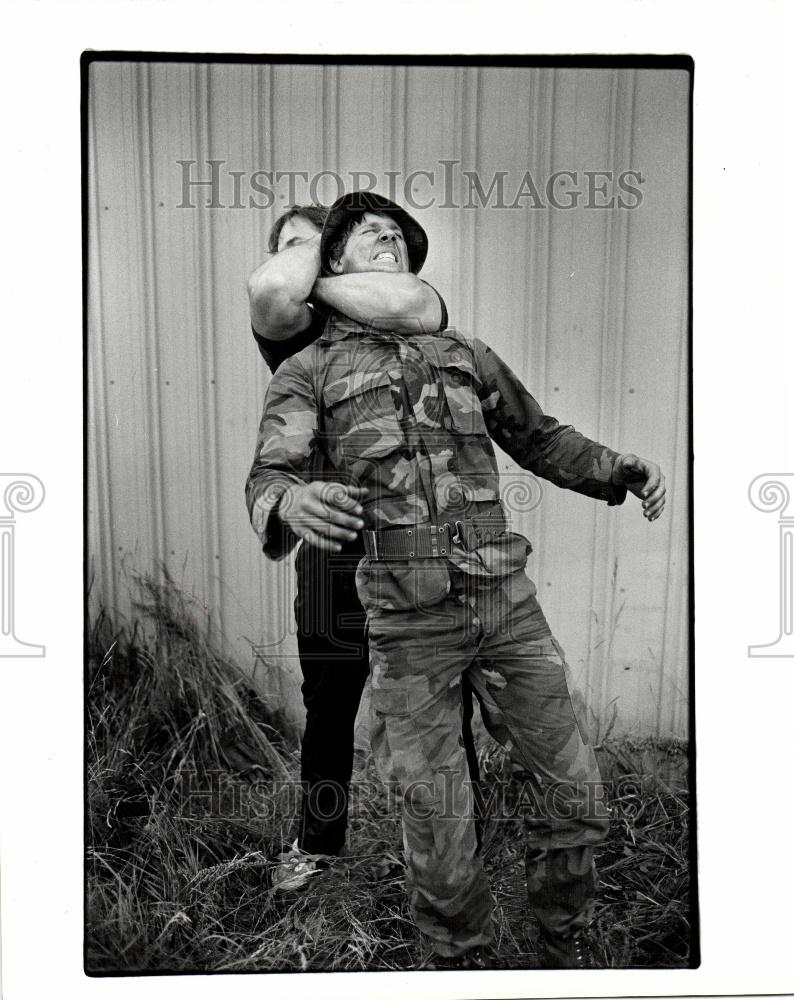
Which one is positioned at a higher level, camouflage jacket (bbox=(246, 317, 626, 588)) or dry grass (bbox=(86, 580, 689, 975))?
camouflage jacket (bbox=(246, 317, 626, 588))

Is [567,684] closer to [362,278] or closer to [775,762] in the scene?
[775,762]

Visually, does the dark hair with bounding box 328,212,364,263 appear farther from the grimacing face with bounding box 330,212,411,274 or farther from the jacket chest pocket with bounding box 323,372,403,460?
the jacket chest pocket with bounding box 323,372,403,460

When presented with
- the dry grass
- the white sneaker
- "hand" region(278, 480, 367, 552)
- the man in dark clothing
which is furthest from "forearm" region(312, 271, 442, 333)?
the white sneaker

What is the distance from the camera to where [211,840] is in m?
2.01

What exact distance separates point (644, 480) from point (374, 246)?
73 cm

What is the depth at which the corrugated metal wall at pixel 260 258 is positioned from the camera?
6.61ft

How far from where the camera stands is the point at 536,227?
80.4 inches

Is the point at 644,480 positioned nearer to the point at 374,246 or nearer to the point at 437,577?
the point at 437,577

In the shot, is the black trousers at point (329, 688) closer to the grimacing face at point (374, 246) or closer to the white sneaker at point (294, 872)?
the white sneaker at point (294, 872)

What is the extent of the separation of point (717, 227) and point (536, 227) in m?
0.37

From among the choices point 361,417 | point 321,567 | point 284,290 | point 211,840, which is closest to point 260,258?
point 284,290

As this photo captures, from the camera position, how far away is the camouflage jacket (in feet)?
6.50

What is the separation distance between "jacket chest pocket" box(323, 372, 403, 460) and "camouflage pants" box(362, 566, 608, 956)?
297 mm

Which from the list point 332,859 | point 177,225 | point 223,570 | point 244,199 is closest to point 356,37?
point 244,199
